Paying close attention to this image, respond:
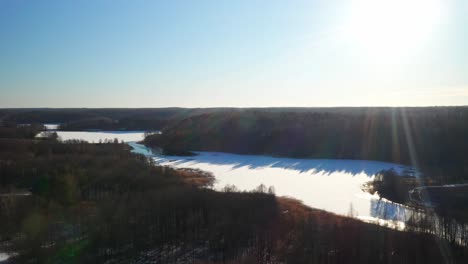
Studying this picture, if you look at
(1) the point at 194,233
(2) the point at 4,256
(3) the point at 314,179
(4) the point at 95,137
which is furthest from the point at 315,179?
(4) the point at 95,137

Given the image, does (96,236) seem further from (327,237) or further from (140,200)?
(327,237)

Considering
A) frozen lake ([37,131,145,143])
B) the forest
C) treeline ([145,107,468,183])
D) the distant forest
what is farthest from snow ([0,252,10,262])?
frozen lake ([37,131,145,143])

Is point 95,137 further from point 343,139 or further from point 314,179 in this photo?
point 314,179

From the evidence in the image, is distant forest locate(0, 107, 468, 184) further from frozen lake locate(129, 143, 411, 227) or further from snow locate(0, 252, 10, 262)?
snow locate(0, 252, 10, 262)

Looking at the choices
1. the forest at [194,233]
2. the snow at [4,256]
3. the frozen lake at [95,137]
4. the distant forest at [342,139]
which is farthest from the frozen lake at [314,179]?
the frozen lake at [95,137]

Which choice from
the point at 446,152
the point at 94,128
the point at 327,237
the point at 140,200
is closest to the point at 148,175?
the point at 140,200
